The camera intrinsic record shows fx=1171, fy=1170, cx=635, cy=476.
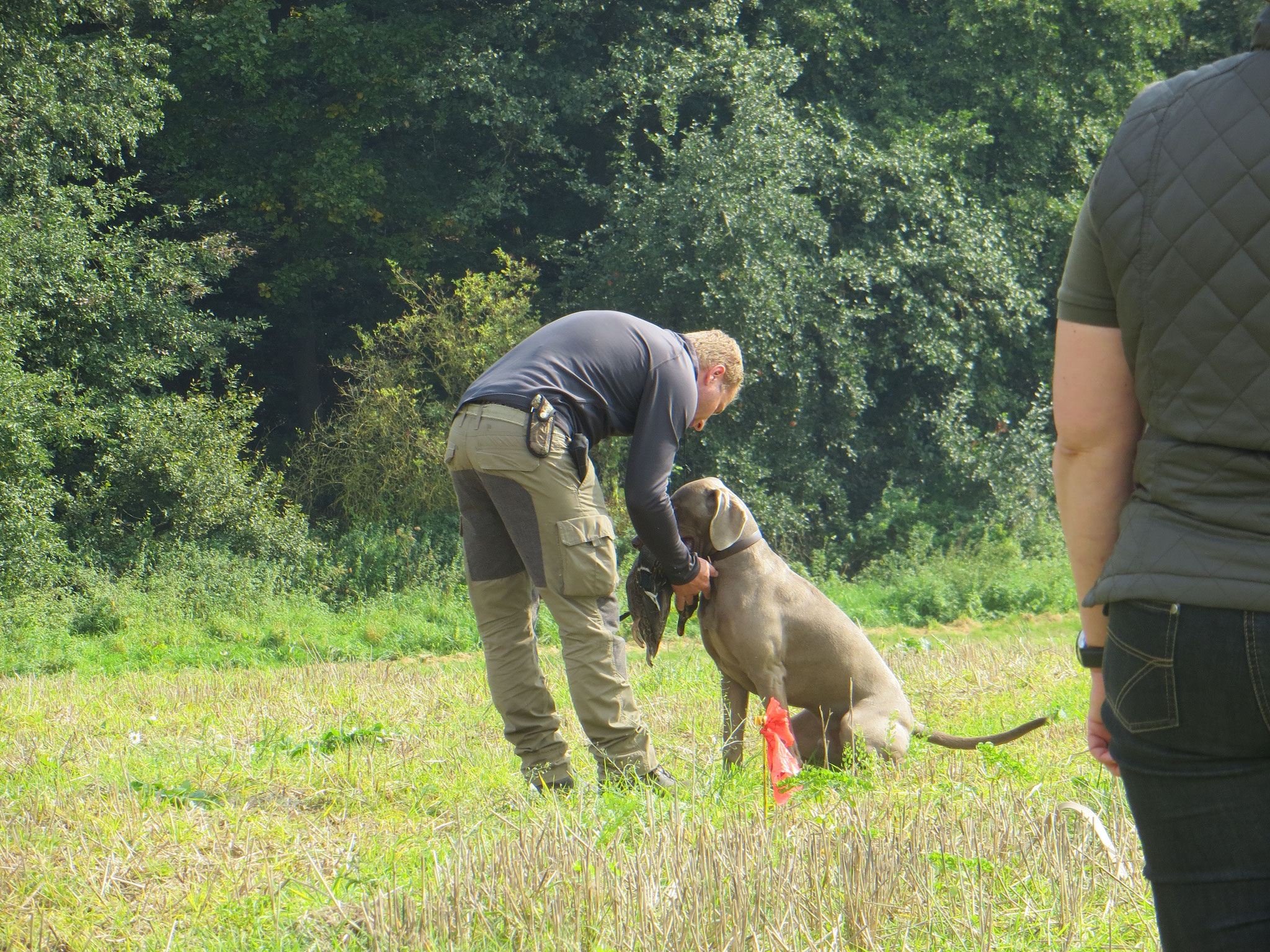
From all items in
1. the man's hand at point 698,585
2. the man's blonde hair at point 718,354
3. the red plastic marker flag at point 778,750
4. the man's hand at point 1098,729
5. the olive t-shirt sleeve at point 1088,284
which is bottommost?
the red plastic marker flag at point 778,750

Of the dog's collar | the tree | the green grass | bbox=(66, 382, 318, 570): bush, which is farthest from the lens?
bbox=(66, 382, 318, 570): bush

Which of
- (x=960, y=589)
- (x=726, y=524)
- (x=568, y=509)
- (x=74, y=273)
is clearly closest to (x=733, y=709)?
(x=726, y=524)

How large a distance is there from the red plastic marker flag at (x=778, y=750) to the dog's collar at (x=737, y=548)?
102 centimetres

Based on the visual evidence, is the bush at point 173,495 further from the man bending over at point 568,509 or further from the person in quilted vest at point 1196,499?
the person in quilted vest at point 1196,499

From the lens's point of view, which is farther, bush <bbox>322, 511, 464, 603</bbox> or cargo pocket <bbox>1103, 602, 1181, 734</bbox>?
bush <bbox>322, 511, 464, 603</bbox>

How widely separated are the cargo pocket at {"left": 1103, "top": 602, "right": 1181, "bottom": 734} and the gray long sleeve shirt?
2.55m

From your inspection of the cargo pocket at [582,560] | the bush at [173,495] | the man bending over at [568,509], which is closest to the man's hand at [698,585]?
the man bending over at [568,509]

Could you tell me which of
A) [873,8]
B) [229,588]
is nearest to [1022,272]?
[873,8]

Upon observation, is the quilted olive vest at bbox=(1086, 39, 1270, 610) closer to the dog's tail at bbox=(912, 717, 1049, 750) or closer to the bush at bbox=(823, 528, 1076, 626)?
the dog's tail at bbox=(912, 717, 1049, 750)

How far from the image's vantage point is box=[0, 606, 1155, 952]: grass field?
102 inches

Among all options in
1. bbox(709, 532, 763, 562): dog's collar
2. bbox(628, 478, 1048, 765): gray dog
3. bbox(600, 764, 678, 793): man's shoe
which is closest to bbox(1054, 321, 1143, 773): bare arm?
bbox(600, 764, 678, 793): man's shoe

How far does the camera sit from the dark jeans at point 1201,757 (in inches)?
58.4

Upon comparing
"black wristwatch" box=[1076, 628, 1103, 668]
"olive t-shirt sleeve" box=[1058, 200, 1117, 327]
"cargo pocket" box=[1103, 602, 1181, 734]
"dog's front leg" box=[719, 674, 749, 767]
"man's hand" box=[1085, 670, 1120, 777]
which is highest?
"olive t-shirt sleeve" box=[1058, 200, 1117, 327]

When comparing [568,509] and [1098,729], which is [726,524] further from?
[1098,729]
